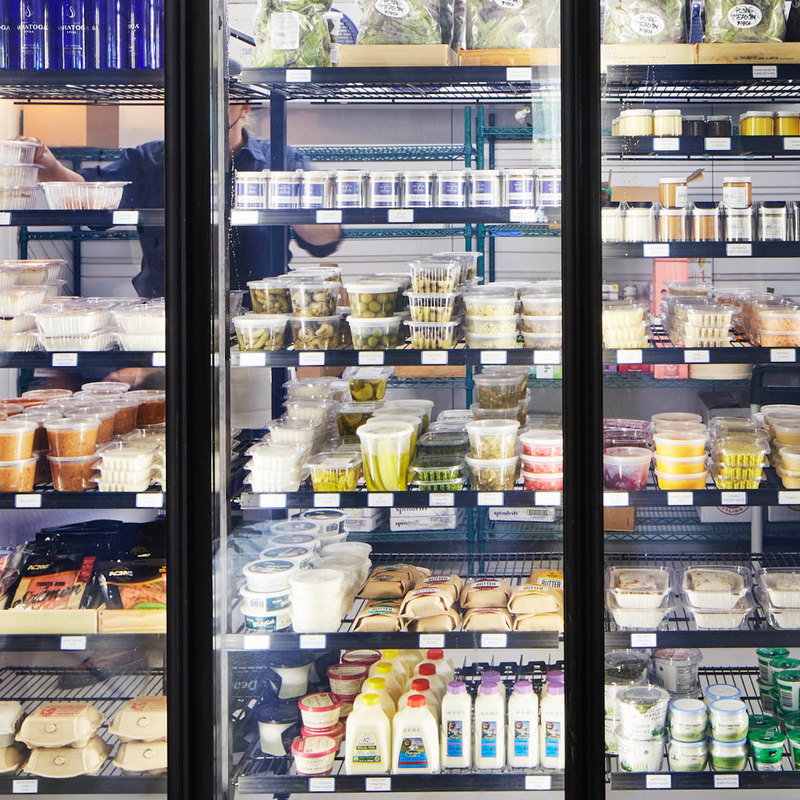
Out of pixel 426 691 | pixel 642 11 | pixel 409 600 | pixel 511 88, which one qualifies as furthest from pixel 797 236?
pixel 426 691

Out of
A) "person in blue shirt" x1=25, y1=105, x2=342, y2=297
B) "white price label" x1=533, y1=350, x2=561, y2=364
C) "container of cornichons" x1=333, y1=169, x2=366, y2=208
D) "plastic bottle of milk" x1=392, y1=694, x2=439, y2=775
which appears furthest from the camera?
"person in blue shirt" x1=25, y1=105, x2=342, y2=297

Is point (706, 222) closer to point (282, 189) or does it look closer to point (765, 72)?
point (765, 72)

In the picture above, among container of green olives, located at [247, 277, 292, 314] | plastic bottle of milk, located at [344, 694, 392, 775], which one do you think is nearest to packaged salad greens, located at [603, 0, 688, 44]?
container of green olives, located at [247, 277, 292, 314]

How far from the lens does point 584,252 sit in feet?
6.55

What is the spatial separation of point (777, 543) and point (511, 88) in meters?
2.03

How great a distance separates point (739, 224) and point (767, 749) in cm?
144

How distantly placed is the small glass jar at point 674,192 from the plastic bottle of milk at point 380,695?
153 cm

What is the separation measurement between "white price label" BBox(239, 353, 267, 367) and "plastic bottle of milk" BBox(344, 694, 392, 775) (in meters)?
0.91

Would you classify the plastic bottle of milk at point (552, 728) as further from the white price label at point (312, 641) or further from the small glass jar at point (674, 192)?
the small glass jar at point (674, 192)

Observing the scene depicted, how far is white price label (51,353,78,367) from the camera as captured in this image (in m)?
2.17

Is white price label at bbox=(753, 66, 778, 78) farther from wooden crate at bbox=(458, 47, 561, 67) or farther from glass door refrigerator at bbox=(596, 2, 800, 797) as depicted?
wooden crate at bbox=(458, 47, 561, 67)

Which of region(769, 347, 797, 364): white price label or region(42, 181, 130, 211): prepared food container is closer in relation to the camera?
region(769, 347, 797, 364): white price label

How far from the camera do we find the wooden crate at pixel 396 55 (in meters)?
2.23

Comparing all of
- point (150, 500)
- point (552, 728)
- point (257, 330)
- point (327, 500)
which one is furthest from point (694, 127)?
point (150, 500)
